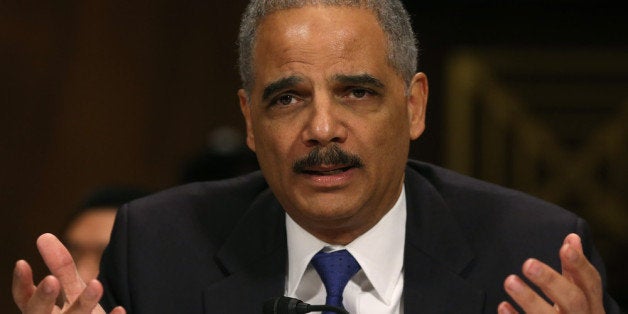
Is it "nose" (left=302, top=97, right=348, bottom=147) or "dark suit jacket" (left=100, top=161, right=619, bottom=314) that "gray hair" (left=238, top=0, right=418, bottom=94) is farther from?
→ "dark suit jacket" (left=100, top=161, right=619, bottom=314)

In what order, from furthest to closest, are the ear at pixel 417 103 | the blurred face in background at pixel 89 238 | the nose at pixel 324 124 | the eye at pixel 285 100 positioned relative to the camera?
the blurred face in background at pixel 89 238 < the ear at pixel 417 103 < the eye at pixel 285 100 < the nose at pixel 324 124

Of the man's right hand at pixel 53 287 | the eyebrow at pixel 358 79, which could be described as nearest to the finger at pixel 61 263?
the man's right hand at pixel 53 287

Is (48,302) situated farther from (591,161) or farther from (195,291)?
(591,161)

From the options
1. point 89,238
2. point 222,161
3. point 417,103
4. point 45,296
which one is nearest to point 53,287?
point 45,296

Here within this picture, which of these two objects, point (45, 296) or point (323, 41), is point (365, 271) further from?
point (45, 296)

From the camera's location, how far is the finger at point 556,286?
6.72ft

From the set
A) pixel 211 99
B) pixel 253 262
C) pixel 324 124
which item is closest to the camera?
pixel 324 124

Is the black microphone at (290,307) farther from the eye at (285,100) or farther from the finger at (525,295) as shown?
the eye at (285,100)

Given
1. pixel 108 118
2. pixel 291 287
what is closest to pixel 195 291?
pixel 291 287

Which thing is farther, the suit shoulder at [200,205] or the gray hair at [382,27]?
the suit shoulder at [200,205]

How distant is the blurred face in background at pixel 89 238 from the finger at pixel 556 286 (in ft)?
6.11

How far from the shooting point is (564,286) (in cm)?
208

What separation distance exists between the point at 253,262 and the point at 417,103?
1.74 ft

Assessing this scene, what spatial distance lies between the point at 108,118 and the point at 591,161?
6.71 ft
